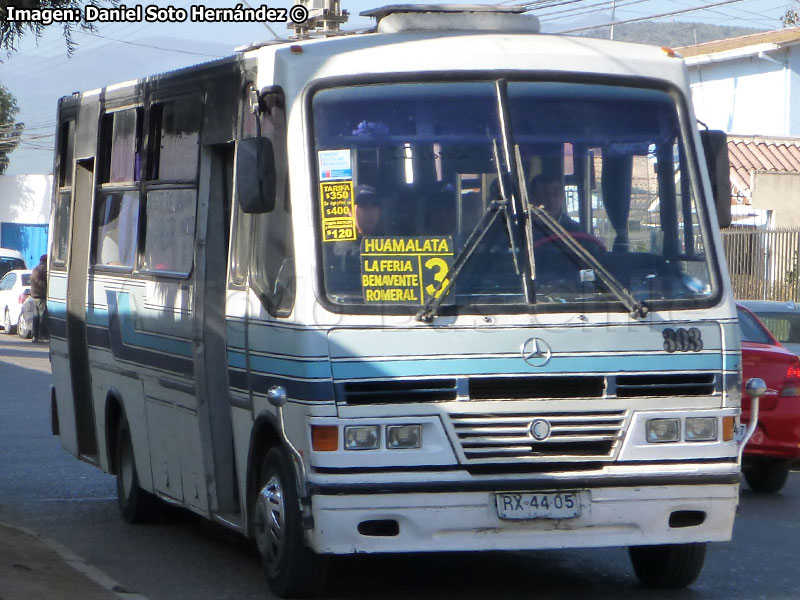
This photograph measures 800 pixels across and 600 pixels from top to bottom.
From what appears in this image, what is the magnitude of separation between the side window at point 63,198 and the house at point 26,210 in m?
45.8

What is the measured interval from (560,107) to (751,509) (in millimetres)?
4926

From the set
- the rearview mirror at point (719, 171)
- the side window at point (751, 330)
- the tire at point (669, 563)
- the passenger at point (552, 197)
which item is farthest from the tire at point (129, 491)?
the side window at point (751, 330)

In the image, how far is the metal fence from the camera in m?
22.3

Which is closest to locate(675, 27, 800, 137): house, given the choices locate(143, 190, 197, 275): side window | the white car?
the white car

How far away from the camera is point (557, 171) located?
7.54 meters

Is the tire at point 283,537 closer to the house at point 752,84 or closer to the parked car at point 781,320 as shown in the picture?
the parked car at point 781,320

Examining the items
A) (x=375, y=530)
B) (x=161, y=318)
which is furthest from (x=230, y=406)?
(x=375, y=530)

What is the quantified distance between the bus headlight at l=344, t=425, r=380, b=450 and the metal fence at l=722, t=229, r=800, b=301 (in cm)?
1598

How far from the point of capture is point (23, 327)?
34938 millimetres

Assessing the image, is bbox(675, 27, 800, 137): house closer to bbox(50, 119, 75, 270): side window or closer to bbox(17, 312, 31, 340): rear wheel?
bbox(17, 312, 31, 340): rear wheel

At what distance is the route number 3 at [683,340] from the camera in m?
7.28

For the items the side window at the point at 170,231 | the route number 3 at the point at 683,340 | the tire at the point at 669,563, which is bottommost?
the tire at the point at 669,563

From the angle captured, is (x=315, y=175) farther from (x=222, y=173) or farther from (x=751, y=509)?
(x=751, y=509)

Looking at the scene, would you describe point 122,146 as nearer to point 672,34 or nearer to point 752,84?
point 672,34
